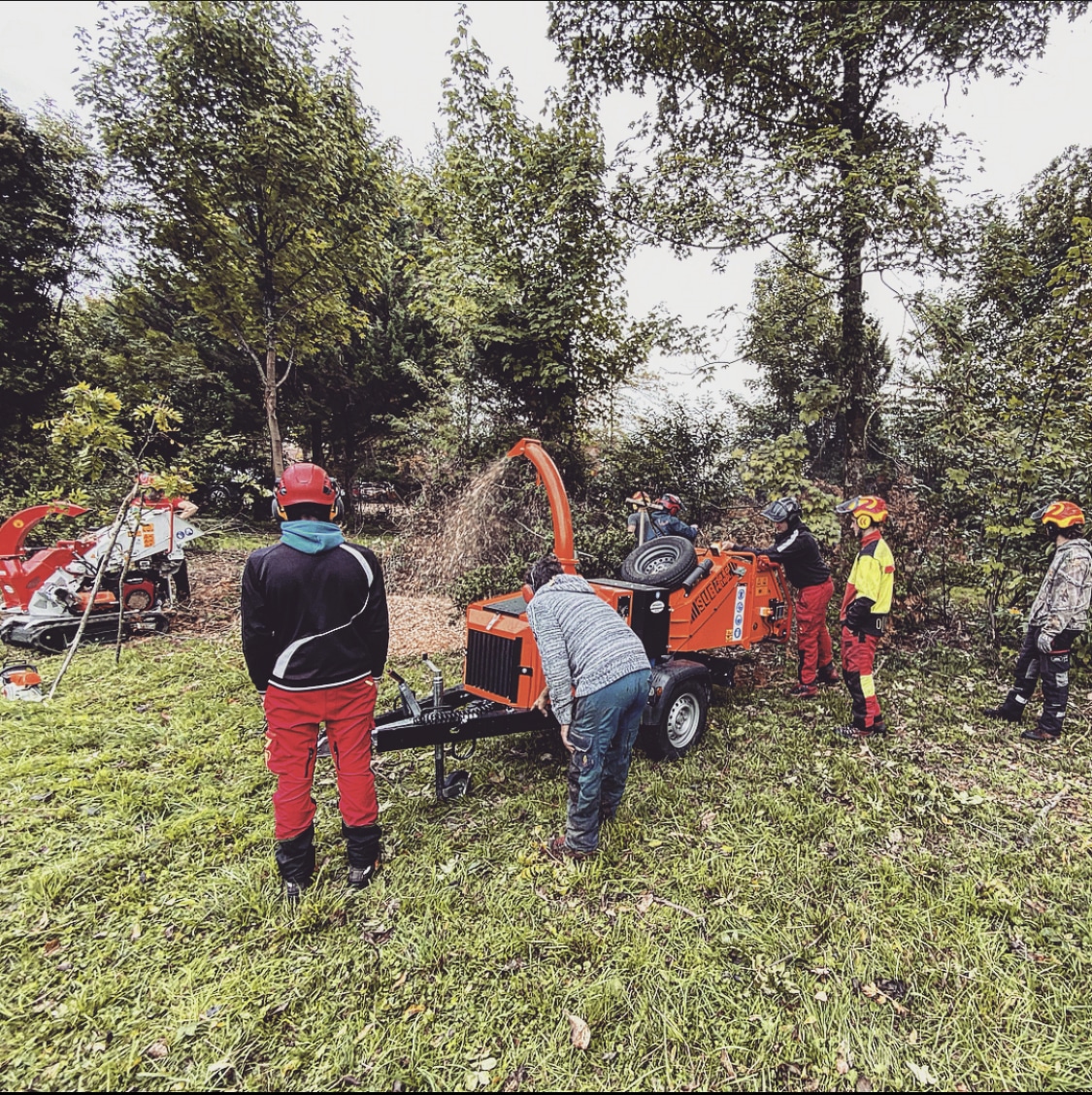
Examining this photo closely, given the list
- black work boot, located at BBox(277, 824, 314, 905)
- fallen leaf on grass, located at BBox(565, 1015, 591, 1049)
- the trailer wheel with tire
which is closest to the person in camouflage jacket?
the trailer wheel with tire

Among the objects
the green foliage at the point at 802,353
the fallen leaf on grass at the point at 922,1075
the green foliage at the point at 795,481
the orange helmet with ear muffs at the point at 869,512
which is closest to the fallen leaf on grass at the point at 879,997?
the fallen leaf on grass at the point at 922,1075

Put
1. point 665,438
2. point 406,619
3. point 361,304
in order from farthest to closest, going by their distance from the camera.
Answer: point 361,304, point 665,438, point 406,619

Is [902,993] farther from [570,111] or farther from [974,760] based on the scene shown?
[570,111]

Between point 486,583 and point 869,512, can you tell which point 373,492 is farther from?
point 869,512

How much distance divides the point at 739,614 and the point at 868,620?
1.04 m

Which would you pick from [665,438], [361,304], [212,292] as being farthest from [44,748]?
[361,304]

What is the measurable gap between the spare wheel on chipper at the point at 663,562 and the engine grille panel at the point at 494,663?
140 cm

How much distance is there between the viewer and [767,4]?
6.61m

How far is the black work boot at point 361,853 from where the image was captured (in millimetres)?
2992

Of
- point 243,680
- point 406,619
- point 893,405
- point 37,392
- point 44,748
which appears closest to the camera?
point 44,748

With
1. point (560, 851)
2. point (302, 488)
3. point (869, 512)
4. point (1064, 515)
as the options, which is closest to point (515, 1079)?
point (560, 851)

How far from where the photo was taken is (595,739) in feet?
10.3

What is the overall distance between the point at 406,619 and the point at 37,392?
31.4ft

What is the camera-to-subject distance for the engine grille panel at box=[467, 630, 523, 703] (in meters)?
3.72
